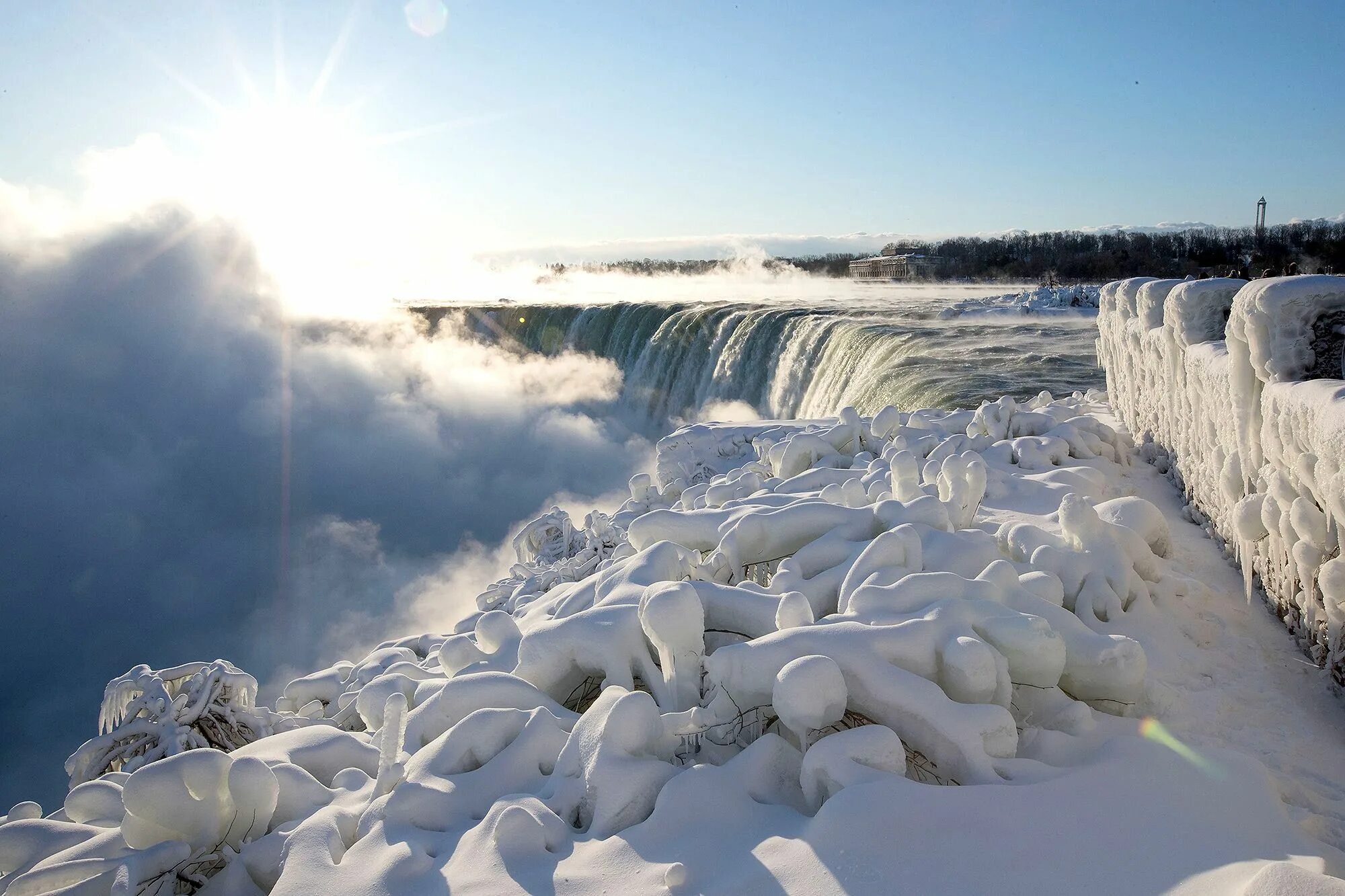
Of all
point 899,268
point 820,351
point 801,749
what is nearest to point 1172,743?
point 801,749

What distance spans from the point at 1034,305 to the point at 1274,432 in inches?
744

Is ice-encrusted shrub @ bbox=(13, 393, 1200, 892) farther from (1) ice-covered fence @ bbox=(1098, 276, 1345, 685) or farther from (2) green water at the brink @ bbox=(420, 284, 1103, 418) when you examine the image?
(2) green water at the brink @ bbox=(420, 284, 1103, 418)

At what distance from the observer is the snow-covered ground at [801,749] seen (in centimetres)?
184

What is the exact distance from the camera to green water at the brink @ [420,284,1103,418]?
12055mm

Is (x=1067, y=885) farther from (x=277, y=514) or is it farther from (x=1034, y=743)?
(x=277, y=514)

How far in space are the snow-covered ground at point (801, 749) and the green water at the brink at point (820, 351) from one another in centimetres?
736

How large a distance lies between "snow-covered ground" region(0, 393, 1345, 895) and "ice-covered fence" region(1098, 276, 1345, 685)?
295mm

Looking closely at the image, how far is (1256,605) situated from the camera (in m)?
3.49

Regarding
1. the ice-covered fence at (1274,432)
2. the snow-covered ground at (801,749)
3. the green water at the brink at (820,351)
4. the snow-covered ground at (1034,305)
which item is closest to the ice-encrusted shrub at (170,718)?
the snow-covered ground at (801,749)

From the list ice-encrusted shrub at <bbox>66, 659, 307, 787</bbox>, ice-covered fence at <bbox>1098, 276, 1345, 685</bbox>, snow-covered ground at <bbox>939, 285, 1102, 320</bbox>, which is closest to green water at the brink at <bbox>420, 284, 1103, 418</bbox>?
snow-covered ground at <bbox>939, 285, 1102, 320</bbox>

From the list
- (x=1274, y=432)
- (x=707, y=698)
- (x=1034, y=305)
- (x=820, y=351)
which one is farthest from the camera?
(x=1034, y=305)

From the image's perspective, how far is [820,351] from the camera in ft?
54.5

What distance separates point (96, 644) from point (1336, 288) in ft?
52.5

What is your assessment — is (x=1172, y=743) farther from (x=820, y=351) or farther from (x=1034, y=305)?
(x=1034, y=305)
